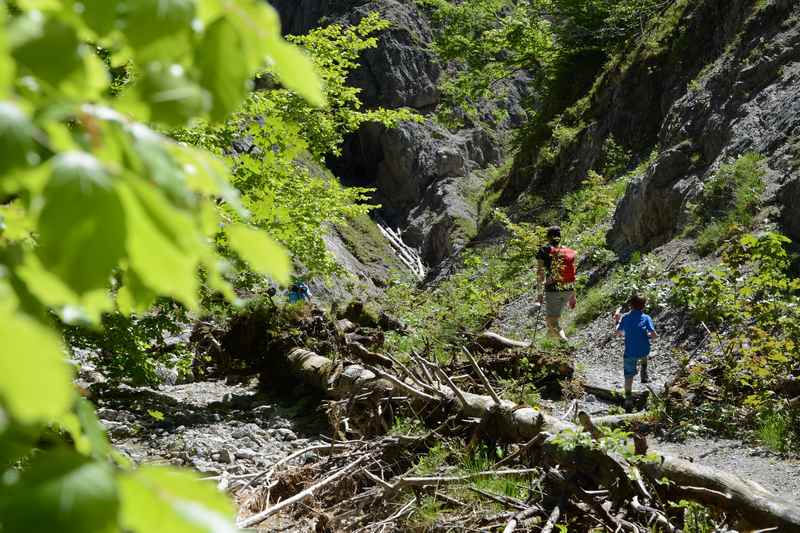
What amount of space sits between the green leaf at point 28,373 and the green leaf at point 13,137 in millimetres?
178

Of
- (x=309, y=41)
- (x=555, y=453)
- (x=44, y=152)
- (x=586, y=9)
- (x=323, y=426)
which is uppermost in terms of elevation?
(x=586, y=9)

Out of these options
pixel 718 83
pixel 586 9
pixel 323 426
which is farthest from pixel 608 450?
pixel 586 9

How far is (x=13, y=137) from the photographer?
27.5 inches

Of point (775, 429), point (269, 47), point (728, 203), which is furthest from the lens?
point (728, 203)

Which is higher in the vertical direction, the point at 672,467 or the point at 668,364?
the point at 672,467

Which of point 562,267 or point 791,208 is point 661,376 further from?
point 791,208

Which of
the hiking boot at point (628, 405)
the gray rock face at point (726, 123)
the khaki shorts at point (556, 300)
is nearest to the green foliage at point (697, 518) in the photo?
the hiking boot at point (628, 405)

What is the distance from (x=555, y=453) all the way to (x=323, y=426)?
13.1 feet

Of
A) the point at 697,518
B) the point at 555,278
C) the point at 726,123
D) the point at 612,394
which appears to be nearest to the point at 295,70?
the point at 697,518

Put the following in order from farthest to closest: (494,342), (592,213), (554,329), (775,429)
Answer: (592,213), (554,329), (494,342), (775,429)

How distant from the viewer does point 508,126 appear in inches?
1633

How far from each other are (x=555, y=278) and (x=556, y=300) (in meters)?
0.31

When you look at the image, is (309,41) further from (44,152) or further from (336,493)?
(44,152)

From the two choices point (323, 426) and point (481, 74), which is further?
point (481, 74)
